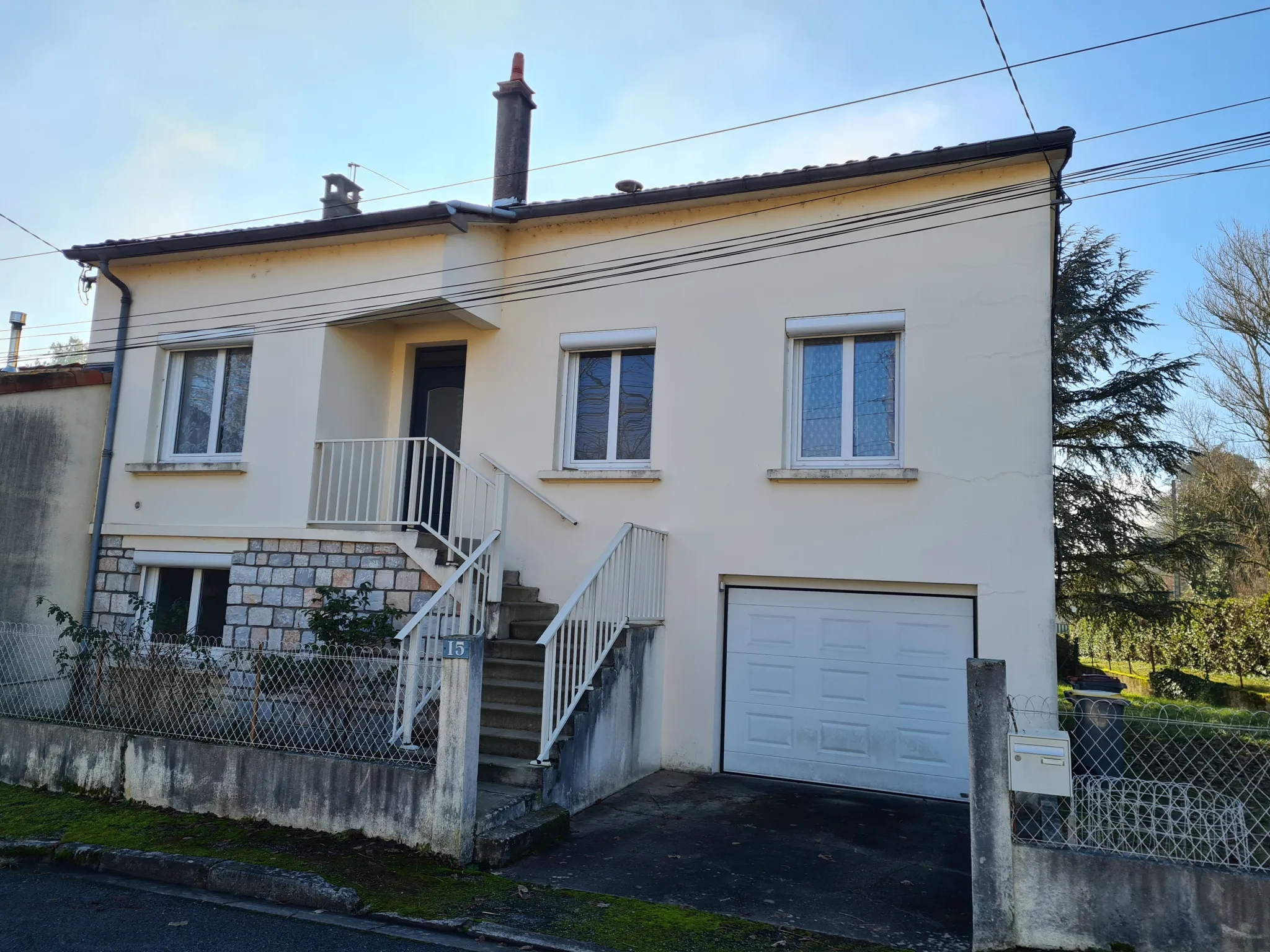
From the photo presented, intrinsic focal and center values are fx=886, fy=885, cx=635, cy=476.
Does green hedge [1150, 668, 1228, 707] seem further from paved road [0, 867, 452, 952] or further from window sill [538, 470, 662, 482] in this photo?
paved road [0, 867, 452, 952]

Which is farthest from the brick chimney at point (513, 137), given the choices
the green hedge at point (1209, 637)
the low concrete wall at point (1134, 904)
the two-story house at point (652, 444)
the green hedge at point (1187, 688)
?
the green hedge at point (1187, 688)

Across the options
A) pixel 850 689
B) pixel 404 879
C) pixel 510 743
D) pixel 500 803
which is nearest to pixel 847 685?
pixel 850 689

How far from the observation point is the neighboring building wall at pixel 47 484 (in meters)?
9.78

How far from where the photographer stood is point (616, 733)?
7383mm

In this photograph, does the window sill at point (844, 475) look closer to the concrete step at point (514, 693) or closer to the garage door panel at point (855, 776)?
the garage door panel at point (855, 776)

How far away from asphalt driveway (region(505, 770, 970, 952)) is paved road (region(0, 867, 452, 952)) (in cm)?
123

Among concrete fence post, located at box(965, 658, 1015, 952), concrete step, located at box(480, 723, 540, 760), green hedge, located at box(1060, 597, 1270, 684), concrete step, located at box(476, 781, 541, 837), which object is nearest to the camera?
concrete fence post, located at box(965, 658, 1015, 952)

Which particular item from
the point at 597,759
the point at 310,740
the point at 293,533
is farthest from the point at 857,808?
the point at 293,533

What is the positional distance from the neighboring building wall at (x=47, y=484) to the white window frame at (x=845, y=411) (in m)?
8.07

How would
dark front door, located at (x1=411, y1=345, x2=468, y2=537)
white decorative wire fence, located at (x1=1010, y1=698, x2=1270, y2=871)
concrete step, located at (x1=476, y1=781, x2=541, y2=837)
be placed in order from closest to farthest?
white decorative wire fence, located at (x1=1010, y1=698, x2=1270, y2=871) < concrete step, located at (x1=476, y1=781, x2=541, y2=837) < dark front door, located at (x1=411, y1=345, x2=468, y2=537)

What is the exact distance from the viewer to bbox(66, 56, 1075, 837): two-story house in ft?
25.4

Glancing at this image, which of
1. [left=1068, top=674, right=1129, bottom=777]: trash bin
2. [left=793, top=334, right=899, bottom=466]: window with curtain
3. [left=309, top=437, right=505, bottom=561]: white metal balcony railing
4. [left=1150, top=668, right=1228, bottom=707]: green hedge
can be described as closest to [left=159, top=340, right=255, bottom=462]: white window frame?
[left=309, top=437, right=505, bottom=561]: white metal balcony railing

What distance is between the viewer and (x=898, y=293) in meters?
8.29

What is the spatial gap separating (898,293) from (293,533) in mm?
6548
